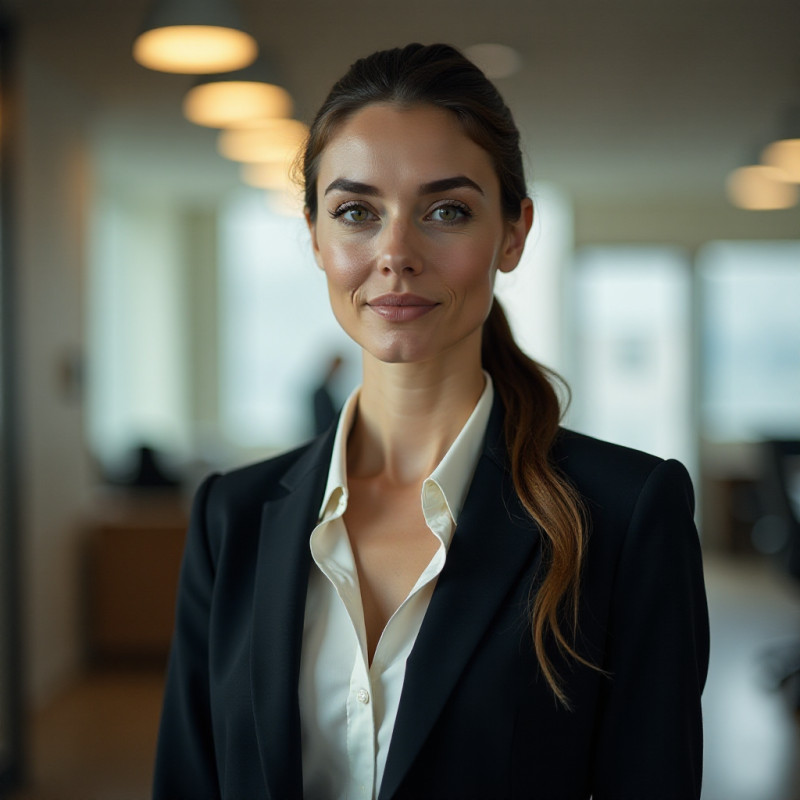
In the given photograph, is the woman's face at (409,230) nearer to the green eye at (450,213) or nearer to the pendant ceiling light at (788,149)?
the green eye at (450,213)

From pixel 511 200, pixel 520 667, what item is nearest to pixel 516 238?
pixel 511 200

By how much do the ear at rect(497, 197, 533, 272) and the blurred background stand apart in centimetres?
27

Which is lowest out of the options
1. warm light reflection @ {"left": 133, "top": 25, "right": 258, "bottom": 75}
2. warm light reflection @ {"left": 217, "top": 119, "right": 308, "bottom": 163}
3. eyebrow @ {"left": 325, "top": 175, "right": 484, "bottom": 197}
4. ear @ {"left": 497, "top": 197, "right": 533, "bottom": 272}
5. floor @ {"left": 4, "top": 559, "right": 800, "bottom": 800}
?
floor @ {"left": 4, "top": 559, "right": 800, "bottom": 800}

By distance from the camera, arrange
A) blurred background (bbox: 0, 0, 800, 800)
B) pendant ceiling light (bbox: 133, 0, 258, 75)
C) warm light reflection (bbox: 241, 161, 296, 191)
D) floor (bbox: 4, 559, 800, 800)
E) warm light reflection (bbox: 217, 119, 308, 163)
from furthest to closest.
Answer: warm light reflection (bbox: 241, 161, 296, 191), warm light reflection (bbox: 217, 119, 308, 163), blurred background (bbox: 0, 0, 800, 800), floor (bbox: 4, 559, 800, 800), pendant ceiling light (bbox: 133, 0, 258, 75)

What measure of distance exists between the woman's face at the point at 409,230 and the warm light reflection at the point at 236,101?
2413 mm

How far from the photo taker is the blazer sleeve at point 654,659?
1177mm

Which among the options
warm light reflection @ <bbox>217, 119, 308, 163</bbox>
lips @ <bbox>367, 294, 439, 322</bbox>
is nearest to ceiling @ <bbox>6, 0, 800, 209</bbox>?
warm light reflection @ <bbox>217, 119, 308, 163</bbox>

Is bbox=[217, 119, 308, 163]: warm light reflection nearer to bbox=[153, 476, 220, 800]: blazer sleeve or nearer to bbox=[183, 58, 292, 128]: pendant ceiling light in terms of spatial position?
bbox=[183, 58, 292, 128]: pendant ceiling light

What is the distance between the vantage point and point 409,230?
121cm

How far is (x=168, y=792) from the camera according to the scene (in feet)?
4.61

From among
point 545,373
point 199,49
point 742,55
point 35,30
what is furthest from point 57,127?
point 545,373

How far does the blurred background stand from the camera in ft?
13.2

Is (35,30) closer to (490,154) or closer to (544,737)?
(490,154)

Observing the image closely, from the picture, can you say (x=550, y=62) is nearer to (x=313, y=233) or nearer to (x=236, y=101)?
(x=236, y=101)
